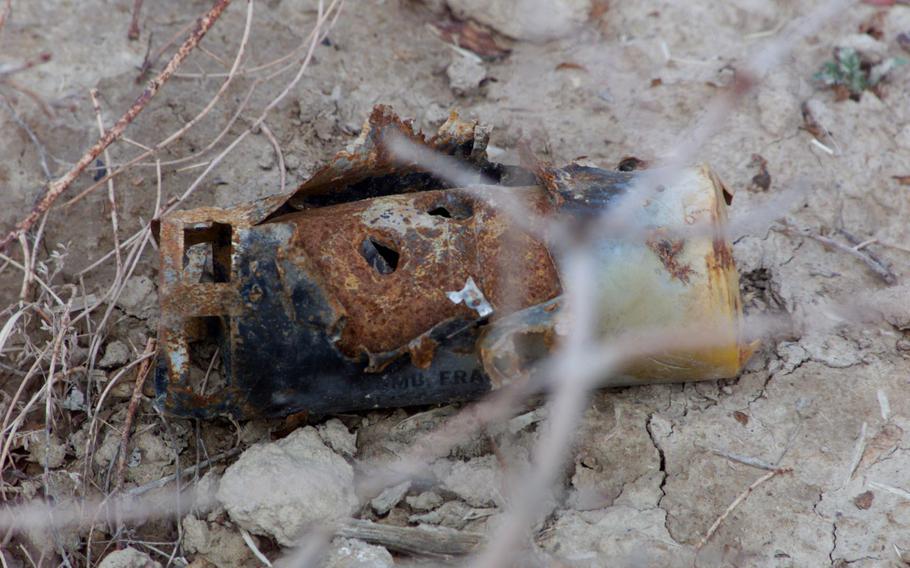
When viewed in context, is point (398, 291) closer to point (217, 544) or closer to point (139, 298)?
point (217, 544)

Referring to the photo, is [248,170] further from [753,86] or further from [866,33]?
[866,33]

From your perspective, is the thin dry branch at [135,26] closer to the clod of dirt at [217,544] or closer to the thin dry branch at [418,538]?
the clod of dirt at [217,544]

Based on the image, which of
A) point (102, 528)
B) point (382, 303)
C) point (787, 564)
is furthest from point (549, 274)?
point (102, 528)

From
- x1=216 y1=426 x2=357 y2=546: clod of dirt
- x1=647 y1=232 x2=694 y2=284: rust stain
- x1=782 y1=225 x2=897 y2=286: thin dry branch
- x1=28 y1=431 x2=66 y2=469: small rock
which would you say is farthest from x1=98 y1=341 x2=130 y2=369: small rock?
x1=782 y1=225 x2=897 y2=286: thin dry branch

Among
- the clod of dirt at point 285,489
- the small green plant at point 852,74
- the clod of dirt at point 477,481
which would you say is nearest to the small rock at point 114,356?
the clod of dirt at point 285,489

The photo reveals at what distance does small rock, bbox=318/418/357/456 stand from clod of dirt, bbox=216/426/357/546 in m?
0.06

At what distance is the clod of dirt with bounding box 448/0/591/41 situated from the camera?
3.37 meters

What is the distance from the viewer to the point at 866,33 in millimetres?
3297

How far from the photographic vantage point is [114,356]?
2.41m

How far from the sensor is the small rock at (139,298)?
250cm

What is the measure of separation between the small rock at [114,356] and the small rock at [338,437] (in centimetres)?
63

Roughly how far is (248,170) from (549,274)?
129cm

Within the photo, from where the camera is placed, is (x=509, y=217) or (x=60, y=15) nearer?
(x=509, y=217)

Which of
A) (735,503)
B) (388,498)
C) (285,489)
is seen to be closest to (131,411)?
(285,489)
